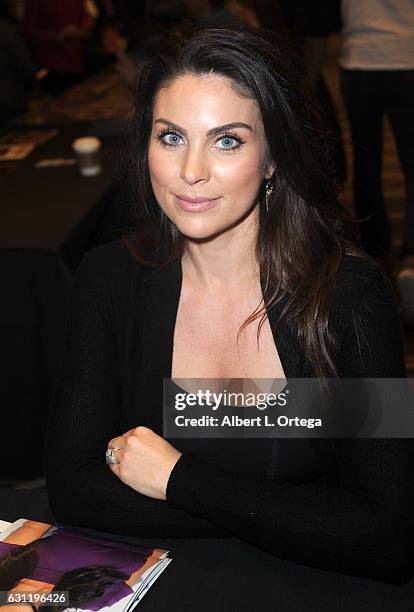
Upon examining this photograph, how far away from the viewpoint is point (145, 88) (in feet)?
5.48

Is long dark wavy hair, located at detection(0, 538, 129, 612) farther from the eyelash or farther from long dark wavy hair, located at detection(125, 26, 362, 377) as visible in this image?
the eyelash

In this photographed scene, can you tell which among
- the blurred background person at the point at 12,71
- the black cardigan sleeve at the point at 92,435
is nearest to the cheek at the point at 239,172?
the black cardigan sleeve at the point at 92,435

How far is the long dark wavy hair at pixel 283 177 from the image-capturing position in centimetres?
154

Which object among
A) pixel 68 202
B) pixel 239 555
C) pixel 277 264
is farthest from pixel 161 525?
pixel 68 202

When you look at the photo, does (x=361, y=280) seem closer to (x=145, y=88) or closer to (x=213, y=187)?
(x=213, y=187)

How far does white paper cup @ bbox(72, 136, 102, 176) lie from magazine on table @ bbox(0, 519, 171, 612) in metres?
2.24

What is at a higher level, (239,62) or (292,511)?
(239,62)

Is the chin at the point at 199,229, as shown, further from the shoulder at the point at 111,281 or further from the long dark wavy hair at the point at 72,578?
the long dark wavy hair at the point at 72,578

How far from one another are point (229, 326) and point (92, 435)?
0.36 m

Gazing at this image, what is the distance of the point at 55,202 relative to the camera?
310 centimetres

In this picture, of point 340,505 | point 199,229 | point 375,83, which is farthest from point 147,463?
point 375,83

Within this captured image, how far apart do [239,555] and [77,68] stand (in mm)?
7613

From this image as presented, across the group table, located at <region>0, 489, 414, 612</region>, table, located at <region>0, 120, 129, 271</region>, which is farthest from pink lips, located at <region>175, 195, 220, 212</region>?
table, located at <region>0, 120, 129, 271</region>

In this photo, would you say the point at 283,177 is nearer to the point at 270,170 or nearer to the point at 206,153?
the point at 270,170
